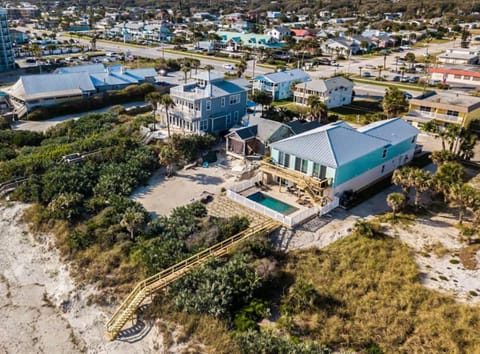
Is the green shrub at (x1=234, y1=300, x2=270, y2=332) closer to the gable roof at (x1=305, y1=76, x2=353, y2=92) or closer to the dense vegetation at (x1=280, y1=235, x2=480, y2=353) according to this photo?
the dense vegetation at (x1=280, y1=235, x2=480, y2=353)

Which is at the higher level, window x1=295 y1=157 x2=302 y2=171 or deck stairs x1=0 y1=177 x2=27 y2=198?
window x1=295 y1=157 x2=302 y2=171

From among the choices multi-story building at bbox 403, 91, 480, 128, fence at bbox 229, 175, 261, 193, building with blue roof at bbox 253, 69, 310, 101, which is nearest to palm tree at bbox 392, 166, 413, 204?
fence at bbox 229, 175, 261, 193

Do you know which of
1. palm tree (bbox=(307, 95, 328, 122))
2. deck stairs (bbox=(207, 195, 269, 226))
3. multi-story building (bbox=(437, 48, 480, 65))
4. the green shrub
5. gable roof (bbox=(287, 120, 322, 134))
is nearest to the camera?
the green shrub

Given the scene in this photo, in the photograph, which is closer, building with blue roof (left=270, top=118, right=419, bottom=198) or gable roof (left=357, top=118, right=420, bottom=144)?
building with blue roof (left=270, top=118, right=419, bottom=198)

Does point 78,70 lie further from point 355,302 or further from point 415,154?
point 355,302

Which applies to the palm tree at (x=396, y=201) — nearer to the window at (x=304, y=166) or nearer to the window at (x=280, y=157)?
the window at (x=304, y=166)

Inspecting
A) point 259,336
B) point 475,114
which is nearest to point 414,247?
point 259,336

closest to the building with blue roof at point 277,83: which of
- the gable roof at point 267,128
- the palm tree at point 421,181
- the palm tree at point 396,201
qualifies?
the gable roof at point 267,128

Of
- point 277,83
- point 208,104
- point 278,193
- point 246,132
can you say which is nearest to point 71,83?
point 208,104
